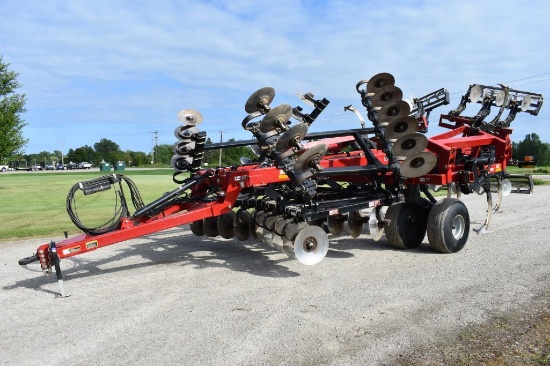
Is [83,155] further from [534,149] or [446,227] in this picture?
[446,227]

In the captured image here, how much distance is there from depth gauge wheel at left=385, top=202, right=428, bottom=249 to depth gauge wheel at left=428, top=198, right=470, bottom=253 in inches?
13.0

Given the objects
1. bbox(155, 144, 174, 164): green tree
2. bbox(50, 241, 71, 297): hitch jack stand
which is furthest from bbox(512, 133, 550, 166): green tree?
bbox(155, 144, 174, 164): green tree

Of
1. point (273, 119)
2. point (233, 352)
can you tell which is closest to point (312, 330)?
point (233, 352)

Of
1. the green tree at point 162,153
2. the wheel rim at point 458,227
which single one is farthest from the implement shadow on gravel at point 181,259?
the green tree at point 162,153

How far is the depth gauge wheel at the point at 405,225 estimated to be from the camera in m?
7.46

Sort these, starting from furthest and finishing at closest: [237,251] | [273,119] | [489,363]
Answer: [237,251]
[273,119]
[489,363]

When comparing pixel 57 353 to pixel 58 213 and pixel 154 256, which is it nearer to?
pixel 154 256

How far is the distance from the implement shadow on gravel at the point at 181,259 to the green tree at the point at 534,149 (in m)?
64.8

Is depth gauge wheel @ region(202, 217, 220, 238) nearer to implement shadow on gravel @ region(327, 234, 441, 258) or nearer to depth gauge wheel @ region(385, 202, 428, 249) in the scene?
implement shadow on gravel @ region(327, 234, 441, 258)

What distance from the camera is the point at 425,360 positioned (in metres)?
3.72

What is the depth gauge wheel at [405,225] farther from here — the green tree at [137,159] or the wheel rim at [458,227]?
the green tree at [137,159]

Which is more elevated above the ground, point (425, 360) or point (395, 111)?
point (395, 111)

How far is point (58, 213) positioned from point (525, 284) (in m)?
12.5

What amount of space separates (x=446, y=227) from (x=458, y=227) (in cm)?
46
